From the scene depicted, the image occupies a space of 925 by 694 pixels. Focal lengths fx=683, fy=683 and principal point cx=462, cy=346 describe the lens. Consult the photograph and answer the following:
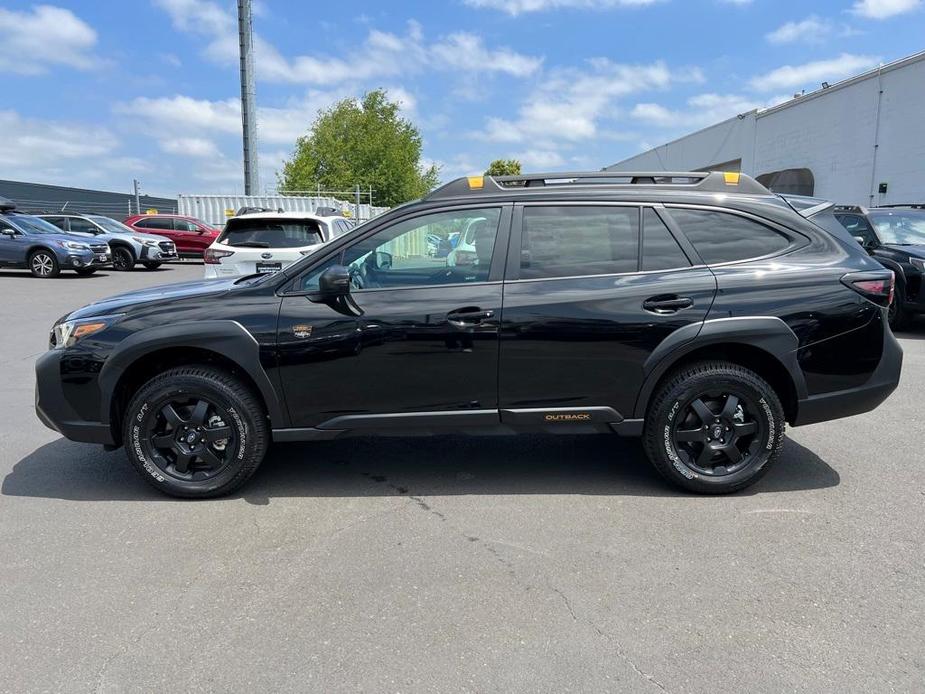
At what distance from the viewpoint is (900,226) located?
10.4m

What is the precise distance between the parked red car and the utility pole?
467cm

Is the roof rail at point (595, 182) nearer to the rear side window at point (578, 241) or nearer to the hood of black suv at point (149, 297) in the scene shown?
the rear side window at point (578, 241)

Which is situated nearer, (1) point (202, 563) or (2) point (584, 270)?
(1) point (202, 563)

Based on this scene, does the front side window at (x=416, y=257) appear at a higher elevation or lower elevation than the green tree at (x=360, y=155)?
lower

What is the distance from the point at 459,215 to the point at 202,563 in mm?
2327

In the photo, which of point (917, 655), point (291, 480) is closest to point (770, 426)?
point (917, 655)

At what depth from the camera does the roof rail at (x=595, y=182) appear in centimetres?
412

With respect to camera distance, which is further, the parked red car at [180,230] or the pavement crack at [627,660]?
the parked red car at [180,230]

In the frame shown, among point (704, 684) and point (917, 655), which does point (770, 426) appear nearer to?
point (917, 655)

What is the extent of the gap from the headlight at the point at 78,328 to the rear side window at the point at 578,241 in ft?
7.92

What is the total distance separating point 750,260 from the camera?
13.0 feet

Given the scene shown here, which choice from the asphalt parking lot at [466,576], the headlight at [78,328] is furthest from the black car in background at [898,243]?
the headlight at [78,328]

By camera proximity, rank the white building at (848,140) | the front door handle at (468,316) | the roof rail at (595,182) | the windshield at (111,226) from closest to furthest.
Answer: the front door handle at (468,316), the roof rail at (595,182), the white building at (848,140), the windshield at (111,226)

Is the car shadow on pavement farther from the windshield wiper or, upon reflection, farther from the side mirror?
the windshield wiper
